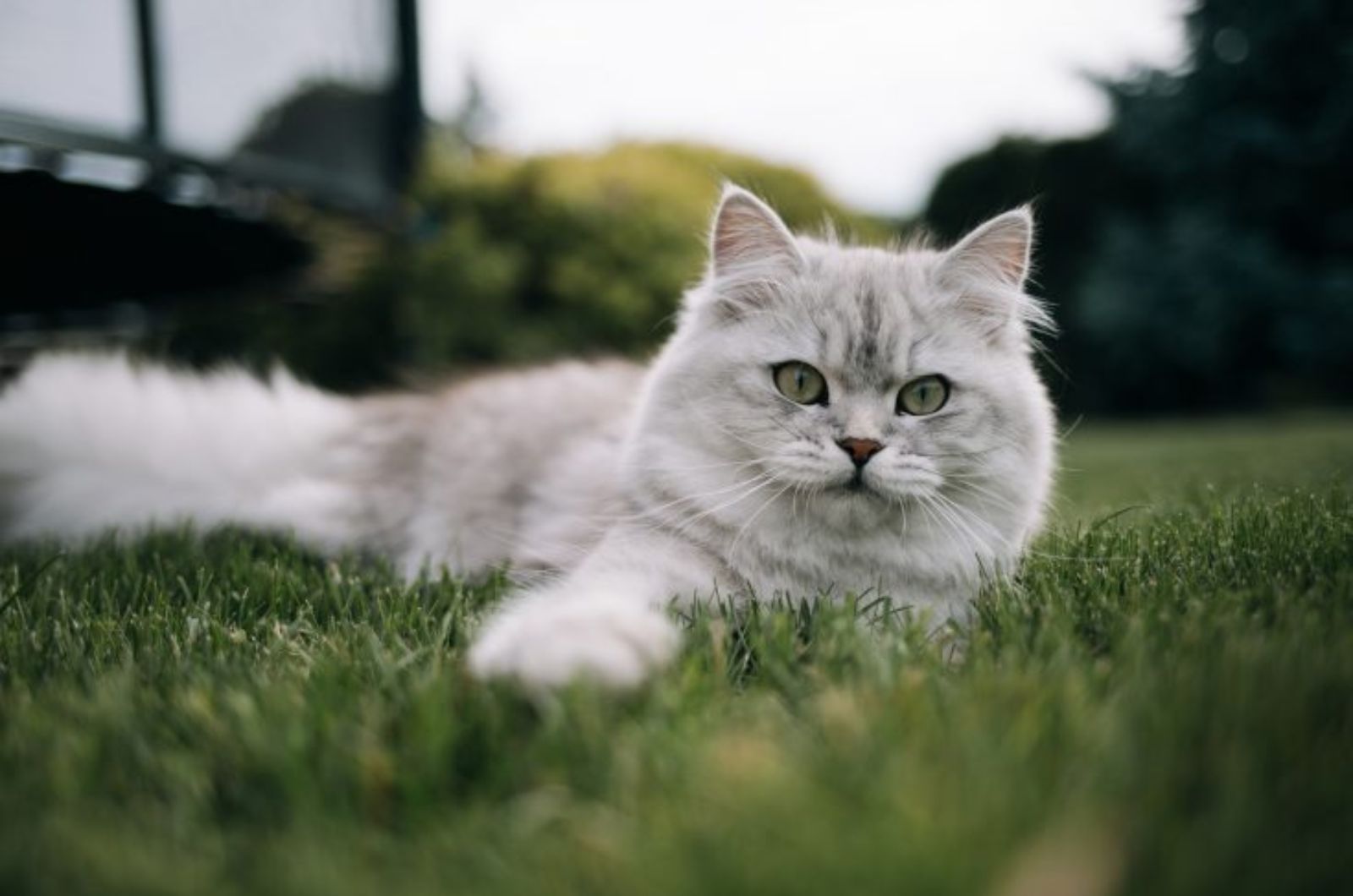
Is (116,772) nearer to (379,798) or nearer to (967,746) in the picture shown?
(379,798)

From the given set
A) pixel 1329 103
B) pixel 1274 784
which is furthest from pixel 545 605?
pixel 1329 103

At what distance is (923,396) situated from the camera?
1.99 m

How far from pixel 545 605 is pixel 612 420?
1396 mm

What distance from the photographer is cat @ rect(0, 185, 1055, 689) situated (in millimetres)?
1796

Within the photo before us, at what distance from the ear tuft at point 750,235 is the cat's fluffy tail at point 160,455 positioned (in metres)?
1.42

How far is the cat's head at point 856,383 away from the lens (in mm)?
1845

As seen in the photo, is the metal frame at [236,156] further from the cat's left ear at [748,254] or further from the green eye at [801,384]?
the green eye at [801,384]

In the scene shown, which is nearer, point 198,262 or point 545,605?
point 545,605

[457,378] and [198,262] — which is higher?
[198,262]

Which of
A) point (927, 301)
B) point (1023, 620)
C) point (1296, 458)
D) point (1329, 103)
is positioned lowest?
point (1296, 458)

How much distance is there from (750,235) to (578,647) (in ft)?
4.21

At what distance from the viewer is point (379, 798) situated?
996 mm

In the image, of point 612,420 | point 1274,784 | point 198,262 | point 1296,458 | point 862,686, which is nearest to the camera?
point 1274,784

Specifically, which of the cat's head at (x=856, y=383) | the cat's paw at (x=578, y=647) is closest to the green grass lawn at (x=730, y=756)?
the cat's paw at (x=578, y=647)
